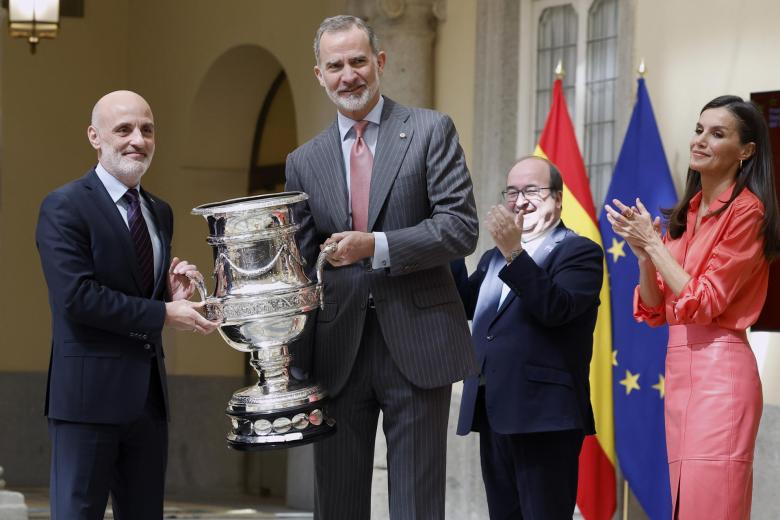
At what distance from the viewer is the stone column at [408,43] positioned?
849 cm

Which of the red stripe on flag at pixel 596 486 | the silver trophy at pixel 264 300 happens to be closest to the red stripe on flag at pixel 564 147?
the red stripe on flag at pixel 596 486

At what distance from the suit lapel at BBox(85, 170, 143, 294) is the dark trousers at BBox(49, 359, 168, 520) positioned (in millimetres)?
307

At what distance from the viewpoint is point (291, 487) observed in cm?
1035

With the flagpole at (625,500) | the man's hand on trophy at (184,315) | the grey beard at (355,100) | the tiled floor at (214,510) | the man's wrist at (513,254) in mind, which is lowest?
the tiled floor at (214,510)

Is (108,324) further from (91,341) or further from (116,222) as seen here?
(116,222)

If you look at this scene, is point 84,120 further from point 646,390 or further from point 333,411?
point 333,411

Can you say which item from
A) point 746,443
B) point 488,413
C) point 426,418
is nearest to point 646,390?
point 488,413

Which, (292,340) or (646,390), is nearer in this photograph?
(292,340)

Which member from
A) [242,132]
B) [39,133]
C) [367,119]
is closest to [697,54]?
[367,119]

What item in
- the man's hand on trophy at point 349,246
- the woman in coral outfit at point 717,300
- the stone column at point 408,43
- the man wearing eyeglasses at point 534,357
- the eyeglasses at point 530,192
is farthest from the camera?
the stone column at point 408,43

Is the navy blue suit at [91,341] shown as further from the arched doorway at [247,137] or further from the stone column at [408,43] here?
the arched doorway at [247,137]

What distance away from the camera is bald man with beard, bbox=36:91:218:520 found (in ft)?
14.4

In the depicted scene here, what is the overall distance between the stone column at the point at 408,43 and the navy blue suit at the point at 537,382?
3107 millimetres

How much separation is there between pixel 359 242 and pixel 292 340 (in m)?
0.35
